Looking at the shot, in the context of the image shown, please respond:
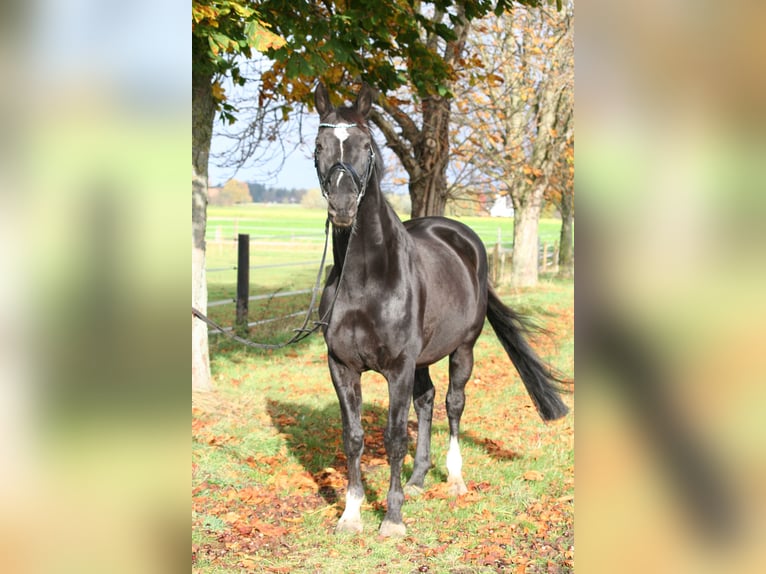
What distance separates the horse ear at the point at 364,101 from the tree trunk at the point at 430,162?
A: 7.64 metres

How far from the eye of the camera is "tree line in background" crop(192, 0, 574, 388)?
6320mm

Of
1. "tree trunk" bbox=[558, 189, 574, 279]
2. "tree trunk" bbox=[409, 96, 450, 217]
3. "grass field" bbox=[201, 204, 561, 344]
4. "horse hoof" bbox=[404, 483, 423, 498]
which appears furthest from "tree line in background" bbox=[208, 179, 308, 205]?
"horse hoof" bbox=[404, 483, 423, 498]

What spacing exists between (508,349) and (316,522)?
2.17 meters

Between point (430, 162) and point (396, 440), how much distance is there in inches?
314

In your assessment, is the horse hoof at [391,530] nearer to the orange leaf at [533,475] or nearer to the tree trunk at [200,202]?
the orange leaf at [533,475]

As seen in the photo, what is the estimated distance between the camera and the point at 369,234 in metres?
4.54

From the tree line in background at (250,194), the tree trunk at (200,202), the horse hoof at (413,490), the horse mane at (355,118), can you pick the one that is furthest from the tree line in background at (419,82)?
the tree line in background at (250,194)

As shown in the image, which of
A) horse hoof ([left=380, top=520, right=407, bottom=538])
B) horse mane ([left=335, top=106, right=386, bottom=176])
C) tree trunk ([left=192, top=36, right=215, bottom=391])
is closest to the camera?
horse mane ([left=335, top=106, right=386, bottom=176])

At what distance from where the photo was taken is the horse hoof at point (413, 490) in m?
5.38

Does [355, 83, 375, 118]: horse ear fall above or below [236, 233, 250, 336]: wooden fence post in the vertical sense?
above

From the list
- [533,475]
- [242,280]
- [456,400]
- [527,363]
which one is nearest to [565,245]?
[242,280]

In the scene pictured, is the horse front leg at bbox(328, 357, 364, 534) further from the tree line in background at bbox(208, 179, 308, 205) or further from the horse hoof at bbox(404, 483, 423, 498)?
the tree line in background at bbox(208, 179, 308, 205)

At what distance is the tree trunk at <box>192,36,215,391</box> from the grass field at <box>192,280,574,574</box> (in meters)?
0.36
